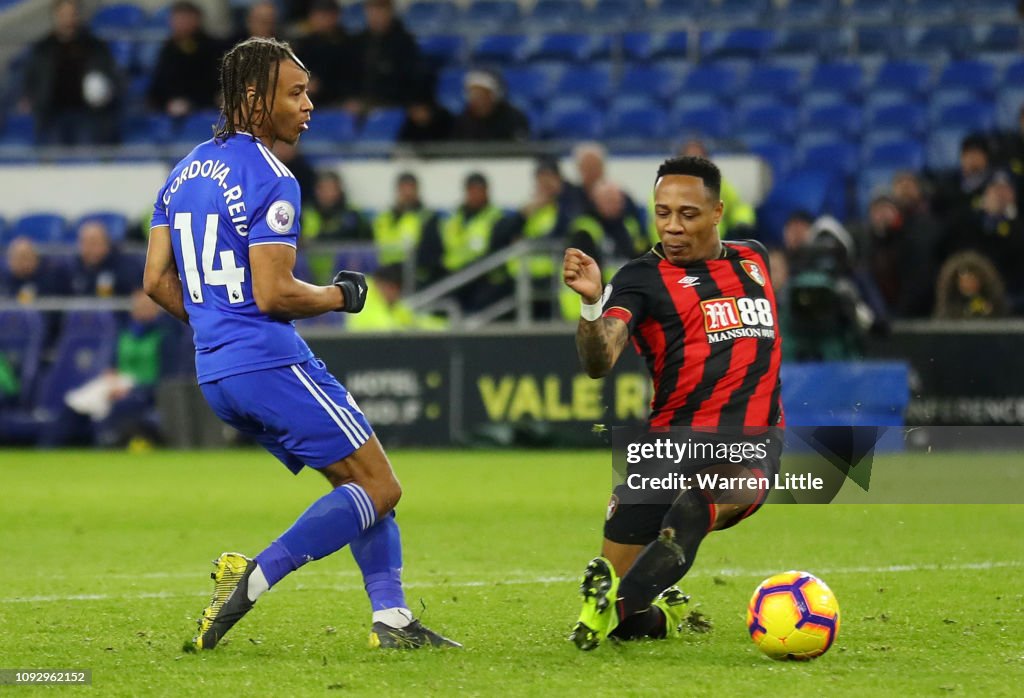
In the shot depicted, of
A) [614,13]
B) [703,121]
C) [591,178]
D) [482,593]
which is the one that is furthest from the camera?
[614,13]

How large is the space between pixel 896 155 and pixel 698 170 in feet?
41.0

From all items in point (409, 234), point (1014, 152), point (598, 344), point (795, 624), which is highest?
Result: point (1014, 152)

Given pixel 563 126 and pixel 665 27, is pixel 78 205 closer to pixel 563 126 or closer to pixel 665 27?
pixel 563 126

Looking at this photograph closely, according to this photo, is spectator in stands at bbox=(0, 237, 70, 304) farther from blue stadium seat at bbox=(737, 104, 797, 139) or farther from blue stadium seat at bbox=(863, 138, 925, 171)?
blue stadium seat at bbox=(863, 138, 925, 171)

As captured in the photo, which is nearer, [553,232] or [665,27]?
[553,232]

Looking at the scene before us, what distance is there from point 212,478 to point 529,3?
34.2ft

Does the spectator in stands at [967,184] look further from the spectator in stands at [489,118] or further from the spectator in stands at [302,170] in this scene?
the spectator in stands at [302,170]

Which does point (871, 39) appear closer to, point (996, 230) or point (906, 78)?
point (906, 78)

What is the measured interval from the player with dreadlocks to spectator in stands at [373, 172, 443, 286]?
9.87 m

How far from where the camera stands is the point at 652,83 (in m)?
19.3

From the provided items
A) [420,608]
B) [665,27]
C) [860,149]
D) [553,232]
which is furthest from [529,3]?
[420,608]

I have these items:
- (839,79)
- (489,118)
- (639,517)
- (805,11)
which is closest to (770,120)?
(839,79)

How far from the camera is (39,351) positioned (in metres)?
16.1

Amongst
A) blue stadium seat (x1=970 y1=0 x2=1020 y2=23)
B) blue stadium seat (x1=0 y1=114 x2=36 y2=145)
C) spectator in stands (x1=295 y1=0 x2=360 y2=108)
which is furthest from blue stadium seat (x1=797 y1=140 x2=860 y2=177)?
blue stadium seat (x1=0 y1=114 x2=36 y2=145)
